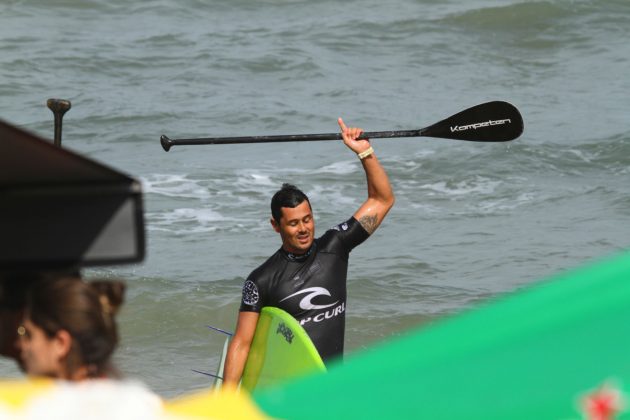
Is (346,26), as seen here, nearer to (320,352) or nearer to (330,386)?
(320,352)

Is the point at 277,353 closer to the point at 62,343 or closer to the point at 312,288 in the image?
the point at 312,288

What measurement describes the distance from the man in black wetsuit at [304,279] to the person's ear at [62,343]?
313 cm

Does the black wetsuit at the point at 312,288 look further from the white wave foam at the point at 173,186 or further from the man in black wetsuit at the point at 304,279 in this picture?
the white wave foam at the point at 173,186

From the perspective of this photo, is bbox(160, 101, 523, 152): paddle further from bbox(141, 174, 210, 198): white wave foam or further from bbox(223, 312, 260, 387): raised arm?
bbox(141, 174, 210, 198): white wave foam

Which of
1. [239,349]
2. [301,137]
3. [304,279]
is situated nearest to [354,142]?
[301,137]

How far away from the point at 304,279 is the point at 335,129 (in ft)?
34.2

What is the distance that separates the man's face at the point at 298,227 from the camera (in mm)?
5602

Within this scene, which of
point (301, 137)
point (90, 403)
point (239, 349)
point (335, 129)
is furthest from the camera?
point (335, 129)

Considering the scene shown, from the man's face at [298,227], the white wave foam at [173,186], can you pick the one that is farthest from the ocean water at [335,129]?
the man's face at [298,227]

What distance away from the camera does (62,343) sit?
2379 mm

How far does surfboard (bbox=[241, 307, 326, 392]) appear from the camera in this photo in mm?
5152

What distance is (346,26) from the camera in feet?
66.1

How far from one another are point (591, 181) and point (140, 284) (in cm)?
553

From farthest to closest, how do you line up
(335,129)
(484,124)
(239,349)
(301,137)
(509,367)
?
(335,129) < (484,124) < (301,137) < (239,349) < (509,367)
